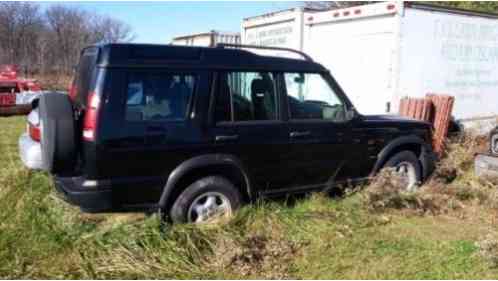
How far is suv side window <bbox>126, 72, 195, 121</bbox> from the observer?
161 inches

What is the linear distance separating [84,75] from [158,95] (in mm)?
764

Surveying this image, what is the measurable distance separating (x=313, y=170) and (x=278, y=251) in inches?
53.6

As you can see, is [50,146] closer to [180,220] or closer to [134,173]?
[134,173]

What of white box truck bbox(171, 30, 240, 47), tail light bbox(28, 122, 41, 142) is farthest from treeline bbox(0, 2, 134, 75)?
tail light bbox(28, 122, 41, 142)

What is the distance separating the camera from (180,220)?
4.48 meters

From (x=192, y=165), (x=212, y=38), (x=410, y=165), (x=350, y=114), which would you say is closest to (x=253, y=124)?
(x=192, y=165)

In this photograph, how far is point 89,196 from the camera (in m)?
4.00

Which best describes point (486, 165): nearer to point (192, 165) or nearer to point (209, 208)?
point (209, 208)

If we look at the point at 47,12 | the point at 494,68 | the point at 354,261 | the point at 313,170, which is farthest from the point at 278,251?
the point at 47,12

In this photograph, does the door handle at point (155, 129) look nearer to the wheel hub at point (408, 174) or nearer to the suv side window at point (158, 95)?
the suv side window at point (158, 95)

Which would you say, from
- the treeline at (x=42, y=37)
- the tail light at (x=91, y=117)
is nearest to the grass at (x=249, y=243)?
the tail light at (x=91, y=117)

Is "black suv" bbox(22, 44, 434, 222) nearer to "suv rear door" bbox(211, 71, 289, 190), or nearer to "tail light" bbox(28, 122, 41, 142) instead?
"suv rear door" bbox(211, 71, 289, 190)

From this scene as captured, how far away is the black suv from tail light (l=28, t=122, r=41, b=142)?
0.21m

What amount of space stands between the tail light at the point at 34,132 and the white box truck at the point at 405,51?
554 cm
